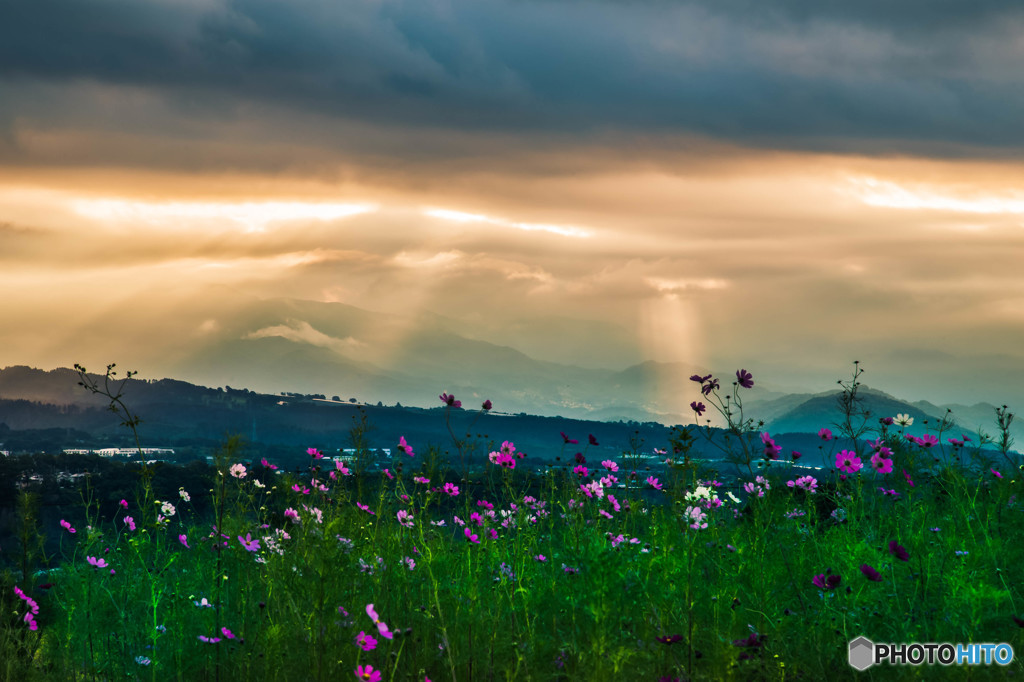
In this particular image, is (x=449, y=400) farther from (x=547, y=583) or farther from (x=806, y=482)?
(x=806, y=482)

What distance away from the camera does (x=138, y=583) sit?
9117 millimetres

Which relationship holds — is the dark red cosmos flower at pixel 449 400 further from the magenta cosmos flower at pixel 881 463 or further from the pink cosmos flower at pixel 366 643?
the magenta cosmos flower at pixel 881 463

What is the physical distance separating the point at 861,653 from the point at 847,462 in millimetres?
3309

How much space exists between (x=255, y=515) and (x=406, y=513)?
2605mm

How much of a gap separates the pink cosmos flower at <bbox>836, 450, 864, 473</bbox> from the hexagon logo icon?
3.12m

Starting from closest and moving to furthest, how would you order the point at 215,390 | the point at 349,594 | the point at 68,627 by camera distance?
1. the point at 349,594
2. the point at 68,627
3. the point at 215,390

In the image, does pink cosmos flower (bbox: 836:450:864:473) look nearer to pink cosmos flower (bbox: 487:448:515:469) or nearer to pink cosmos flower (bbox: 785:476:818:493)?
pink cosmos flower (bbox: 785:476:818:493)

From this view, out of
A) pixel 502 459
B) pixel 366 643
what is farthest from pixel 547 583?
pixel 366 643

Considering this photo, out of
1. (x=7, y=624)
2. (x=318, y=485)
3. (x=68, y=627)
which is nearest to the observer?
(x=7, y=624)

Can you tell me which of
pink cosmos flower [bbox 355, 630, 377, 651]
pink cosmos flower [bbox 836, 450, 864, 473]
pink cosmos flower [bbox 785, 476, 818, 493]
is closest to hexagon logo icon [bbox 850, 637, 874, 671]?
pink cosmos flower [bbox 836, 450, 864, 473]

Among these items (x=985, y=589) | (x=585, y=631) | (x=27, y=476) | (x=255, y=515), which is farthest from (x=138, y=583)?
(x=27, y=476)

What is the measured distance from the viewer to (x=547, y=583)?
7.39 metres

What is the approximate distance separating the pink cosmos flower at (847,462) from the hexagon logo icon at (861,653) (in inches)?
123

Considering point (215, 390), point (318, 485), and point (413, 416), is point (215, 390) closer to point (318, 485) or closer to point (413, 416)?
point (413, 416)
